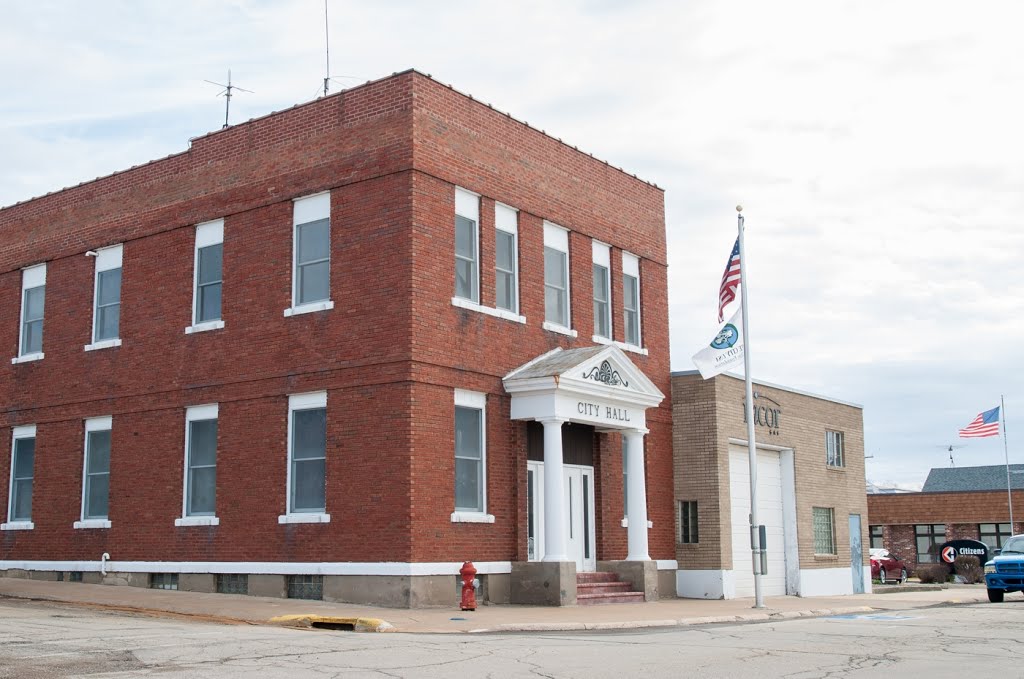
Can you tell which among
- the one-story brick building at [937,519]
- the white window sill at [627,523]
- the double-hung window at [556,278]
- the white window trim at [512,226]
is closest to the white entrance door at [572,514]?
the white window sill at [627,523]

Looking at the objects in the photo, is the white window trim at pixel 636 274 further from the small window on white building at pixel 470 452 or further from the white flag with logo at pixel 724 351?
the small window on white building at pixel 470 452

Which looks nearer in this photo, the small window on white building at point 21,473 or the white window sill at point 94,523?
the white window sill at point 94,523

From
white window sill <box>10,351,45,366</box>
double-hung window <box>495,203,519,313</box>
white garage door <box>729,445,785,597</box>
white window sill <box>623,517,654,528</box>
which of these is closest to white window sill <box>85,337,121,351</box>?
white window sill <box>10,351,45,366</box>

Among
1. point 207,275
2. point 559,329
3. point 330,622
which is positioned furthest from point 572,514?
point 207,275

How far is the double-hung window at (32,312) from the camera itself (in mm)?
26875

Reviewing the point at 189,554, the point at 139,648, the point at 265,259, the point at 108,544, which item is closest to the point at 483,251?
the point at 265,259

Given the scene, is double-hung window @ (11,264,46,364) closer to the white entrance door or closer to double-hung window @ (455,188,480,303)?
double-hung window @ (455,188,480,303)

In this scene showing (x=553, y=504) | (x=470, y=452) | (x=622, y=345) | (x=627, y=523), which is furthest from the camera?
(x=622, y=345)

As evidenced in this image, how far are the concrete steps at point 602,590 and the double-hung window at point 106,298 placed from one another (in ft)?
36.6

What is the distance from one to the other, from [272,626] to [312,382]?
5564mm

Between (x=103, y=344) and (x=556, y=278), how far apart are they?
31.9 feet

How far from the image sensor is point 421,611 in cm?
1920

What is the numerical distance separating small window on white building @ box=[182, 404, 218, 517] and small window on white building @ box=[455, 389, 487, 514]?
497 cm

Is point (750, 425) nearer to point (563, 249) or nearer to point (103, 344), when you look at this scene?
point (563, 249)
